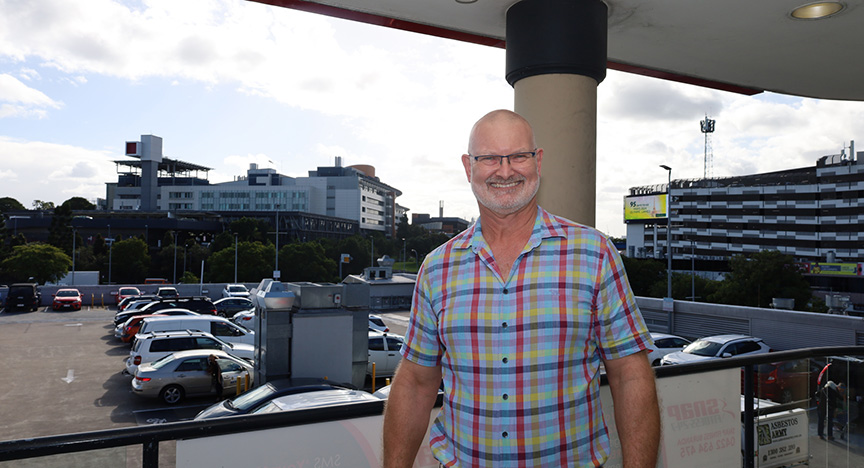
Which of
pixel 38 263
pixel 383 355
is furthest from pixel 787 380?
pixel 38 263

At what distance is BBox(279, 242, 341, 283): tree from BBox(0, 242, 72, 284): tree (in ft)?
66.0

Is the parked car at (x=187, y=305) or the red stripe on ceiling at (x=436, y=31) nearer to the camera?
the red stripe on ceiling at (x=436, y=31)

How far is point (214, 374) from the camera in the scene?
15.4 metres

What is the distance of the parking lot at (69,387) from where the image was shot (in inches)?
533

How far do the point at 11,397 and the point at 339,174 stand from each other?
370 feet

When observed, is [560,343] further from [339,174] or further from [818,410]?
[339,174]

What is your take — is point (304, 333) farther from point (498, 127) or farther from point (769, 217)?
point (769, 217)

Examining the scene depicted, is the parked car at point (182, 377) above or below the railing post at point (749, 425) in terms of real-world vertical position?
below

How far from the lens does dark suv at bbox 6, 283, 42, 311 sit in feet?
126

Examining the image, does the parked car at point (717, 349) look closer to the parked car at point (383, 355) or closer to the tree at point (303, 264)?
the parked car at point (383, 355)

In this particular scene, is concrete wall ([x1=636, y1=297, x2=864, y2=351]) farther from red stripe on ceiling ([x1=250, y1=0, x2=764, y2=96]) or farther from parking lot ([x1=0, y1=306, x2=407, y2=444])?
parking lot ([x1=0, y1=306, x2=407, y2=444])

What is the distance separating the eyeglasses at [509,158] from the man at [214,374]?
1496 centimetres

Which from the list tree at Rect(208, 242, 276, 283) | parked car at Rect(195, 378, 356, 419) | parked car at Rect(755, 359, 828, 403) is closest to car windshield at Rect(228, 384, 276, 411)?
parked car at Rect(195, 378, 356, 419)

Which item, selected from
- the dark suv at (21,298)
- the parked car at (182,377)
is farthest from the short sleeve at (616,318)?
the dark suv at (21,298)
